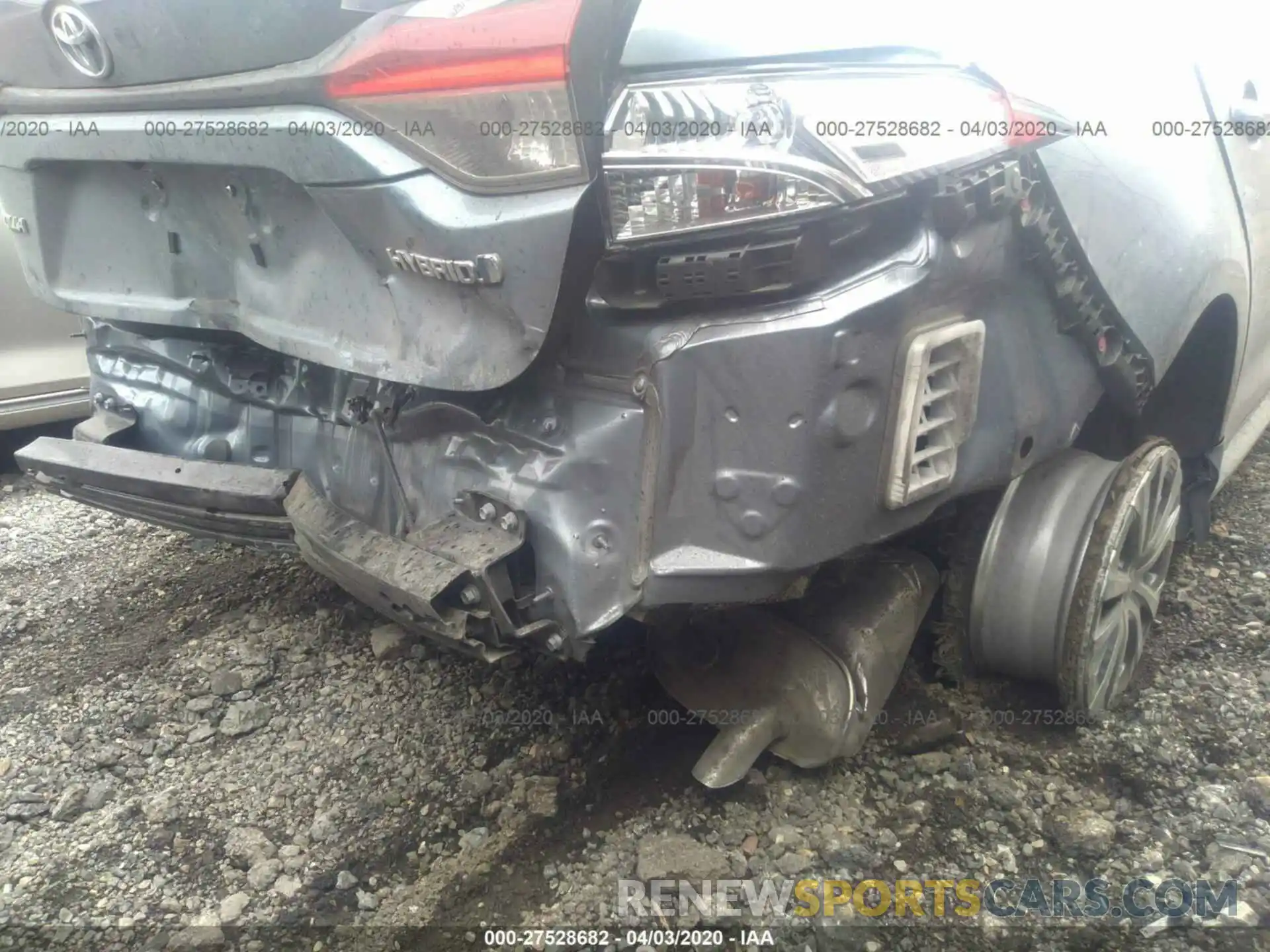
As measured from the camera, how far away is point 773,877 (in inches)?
68.2

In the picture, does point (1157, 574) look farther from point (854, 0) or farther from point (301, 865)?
point (301, 865)

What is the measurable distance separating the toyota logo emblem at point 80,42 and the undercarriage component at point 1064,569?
6.47 ft

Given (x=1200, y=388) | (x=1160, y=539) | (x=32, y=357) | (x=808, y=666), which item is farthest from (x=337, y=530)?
(x=32, y=357)

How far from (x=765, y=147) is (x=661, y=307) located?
27 cm

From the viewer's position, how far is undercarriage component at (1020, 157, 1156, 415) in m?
1.47

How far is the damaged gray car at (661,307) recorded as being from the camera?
4.21ft

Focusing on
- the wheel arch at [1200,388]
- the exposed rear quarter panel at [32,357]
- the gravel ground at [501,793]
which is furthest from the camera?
the exposed rear quarter panel at [32,357]

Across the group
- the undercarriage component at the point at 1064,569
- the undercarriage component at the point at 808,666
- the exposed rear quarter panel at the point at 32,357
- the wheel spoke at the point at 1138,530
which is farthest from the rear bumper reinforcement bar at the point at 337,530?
the exposed rear quarter panel at the point at 32,357

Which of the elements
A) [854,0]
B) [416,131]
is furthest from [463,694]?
[854,0]

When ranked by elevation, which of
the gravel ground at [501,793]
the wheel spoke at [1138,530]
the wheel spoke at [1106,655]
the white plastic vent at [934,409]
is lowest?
the gravel ground at [501,793]

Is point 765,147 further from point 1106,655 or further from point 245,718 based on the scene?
point 245,718

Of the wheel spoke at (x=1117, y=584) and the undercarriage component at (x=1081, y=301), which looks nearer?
the undercarriage component at (x=1081, y=301)

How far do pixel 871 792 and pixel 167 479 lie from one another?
1659mm

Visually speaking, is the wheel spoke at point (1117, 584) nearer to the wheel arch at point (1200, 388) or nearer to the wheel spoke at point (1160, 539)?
→ the wheel spoke at point (1160, 539)
